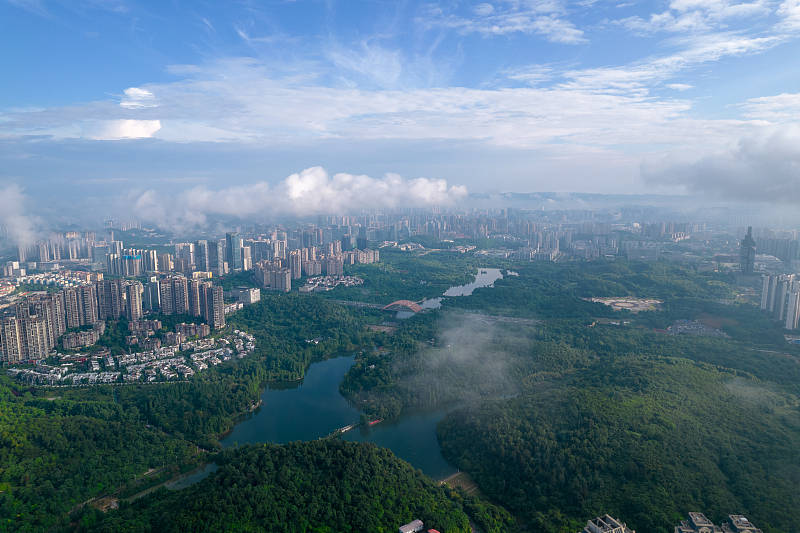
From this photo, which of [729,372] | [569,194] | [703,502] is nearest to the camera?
[703,502]

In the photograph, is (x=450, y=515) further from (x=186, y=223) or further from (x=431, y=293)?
(x=186, y=223)

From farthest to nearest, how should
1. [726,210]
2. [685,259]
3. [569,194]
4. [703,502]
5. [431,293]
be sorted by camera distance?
[569,194] < [726,210] < [685,259] < [431,293] < [703,502]

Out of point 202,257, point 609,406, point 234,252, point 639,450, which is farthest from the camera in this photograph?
point 234,252

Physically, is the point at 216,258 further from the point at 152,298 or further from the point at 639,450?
the point at 639,450

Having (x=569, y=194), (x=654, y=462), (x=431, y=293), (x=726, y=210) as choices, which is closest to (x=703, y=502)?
(x=654, y=462)

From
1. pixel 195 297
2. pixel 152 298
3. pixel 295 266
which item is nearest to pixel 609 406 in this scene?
pixel 195 297

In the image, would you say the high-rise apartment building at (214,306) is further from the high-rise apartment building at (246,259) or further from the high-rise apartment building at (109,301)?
the high-rise apartment building at (246,259)

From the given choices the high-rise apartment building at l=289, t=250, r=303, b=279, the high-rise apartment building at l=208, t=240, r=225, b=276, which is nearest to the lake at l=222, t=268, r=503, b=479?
the high-rise apartment building at l=289, t=250, r=303, b=279

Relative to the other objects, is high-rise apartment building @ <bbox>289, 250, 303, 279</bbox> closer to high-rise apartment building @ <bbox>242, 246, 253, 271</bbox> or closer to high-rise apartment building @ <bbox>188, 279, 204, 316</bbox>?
high-rise apartment building @ <bbox>242, 246, 253, 271</bbox>
